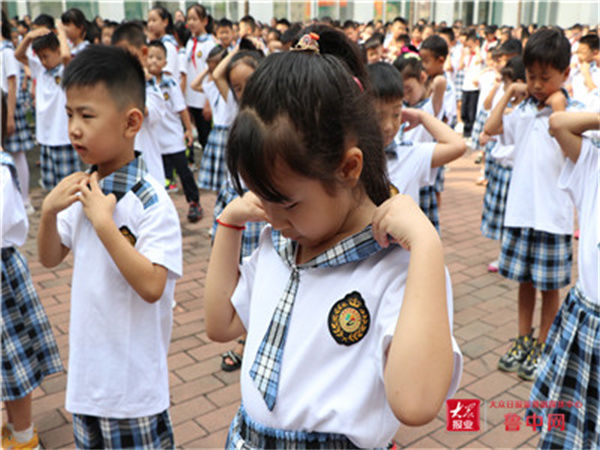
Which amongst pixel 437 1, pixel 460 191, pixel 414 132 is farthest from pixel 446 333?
pixel 437 1

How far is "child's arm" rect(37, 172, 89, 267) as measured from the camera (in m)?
1.84

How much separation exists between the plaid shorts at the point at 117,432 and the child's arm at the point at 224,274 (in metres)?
0.67

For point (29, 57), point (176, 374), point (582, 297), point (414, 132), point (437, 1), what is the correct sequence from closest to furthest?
point (582, 297)
point (176, 374)
point (414, 132)
point (29, 57)
point (437, 1)

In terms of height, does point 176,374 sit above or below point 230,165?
below

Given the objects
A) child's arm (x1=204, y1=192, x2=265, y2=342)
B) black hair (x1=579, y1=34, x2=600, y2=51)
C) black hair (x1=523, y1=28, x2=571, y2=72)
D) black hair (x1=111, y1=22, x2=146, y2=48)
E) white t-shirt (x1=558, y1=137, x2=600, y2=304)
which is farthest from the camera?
black hair (x1=579, y1=34, x2=600, y2=51)

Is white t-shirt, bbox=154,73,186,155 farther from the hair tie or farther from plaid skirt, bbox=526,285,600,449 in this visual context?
the hair tie

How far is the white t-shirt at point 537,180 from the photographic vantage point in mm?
3172

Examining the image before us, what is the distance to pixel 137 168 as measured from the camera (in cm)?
197

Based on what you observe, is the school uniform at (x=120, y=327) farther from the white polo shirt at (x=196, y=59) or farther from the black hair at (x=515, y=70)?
the white polo shirt at (x=196, y=59)

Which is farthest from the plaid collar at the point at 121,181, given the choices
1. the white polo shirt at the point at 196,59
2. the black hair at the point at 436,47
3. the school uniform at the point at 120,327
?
the white polo shirt at the point at 196,59

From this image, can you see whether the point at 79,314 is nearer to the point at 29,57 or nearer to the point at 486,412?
the point at 486,412

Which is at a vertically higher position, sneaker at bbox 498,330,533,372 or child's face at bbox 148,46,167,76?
child's face at bbox 148,46,167,76

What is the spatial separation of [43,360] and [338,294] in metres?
1.90

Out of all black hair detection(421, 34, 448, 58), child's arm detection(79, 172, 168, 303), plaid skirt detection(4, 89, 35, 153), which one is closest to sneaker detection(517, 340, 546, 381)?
child's arm detection(79, 172, 168, 303)
